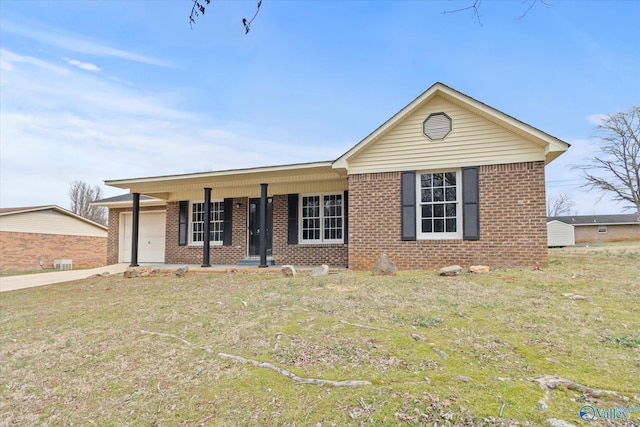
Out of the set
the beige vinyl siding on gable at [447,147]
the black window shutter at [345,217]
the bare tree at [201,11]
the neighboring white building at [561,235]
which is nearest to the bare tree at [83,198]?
the black window shutter at [345,217]

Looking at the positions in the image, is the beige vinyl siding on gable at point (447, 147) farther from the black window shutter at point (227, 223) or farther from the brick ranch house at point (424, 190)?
the black window shutter at point (227, 223)

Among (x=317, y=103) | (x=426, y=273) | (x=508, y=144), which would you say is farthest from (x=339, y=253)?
(x=317, y=103)

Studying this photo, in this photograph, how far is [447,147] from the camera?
945 centimetres

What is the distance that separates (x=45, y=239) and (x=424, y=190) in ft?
75.5

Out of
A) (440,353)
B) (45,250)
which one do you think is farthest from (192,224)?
(45,250)

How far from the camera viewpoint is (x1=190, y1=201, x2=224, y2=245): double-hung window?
46.1 ft

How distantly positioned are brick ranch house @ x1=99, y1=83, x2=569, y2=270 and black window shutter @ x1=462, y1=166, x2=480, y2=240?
0.08ft

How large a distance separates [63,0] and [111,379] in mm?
5298

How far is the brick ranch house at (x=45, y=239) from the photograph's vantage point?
20422 millimetres

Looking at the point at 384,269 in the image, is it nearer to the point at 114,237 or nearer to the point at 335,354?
the point at 335,354

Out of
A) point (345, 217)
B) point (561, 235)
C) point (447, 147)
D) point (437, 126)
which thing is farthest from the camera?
point (561, 235)

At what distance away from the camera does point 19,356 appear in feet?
15.6

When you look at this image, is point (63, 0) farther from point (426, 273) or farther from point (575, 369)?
point (426, 273)

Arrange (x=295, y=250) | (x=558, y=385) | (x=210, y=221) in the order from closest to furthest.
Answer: (x=558, y=385), (x=295, y=250), (x=210, y=221)
